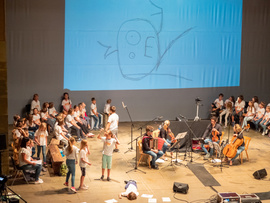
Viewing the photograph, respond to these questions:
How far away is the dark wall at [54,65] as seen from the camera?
13.7 meters

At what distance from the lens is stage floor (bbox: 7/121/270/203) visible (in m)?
9.05

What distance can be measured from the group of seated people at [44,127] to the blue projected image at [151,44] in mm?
1181

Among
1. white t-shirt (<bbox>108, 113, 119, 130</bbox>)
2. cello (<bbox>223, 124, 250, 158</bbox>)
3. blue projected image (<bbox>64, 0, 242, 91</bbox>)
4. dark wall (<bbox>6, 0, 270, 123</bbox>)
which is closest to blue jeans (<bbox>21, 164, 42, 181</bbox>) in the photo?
white t-shirt (<bbox>108, 113, 119, 130</bbox>)

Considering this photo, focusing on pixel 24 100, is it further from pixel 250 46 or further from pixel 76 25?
pixel 250 46

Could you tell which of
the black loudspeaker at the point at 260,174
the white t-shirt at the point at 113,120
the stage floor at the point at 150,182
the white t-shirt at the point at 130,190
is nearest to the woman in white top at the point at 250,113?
the stage floor at the point at 150,182

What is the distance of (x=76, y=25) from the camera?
14148 mm

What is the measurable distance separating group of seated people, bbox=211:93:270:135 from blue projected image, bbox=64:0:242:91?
867mm

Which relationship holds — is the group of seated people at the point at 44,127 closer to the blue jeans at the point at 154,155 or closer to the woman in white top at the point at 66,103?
the woman in white top at the point at 66,103

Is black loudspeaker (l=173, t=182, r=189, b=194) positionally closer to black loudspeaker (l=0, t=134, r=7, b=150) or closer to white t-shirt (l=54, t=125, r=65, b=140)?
white t-shirt (l=54, t=125, r=65, b=140)

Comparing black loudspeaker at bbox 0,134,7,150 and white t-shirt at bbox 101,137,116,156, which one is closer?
black loudspeaker at bbox 0,134,7,150

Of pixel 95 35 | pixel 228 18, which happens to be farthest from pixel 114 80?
pixel 228 18

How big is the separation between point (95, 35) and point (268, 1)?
6.29 m

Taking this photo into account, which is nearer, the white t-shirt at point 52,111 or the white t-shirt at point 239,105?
the white t-shirt at point 52,111

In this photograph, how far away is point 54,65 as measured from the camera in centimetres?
1409
